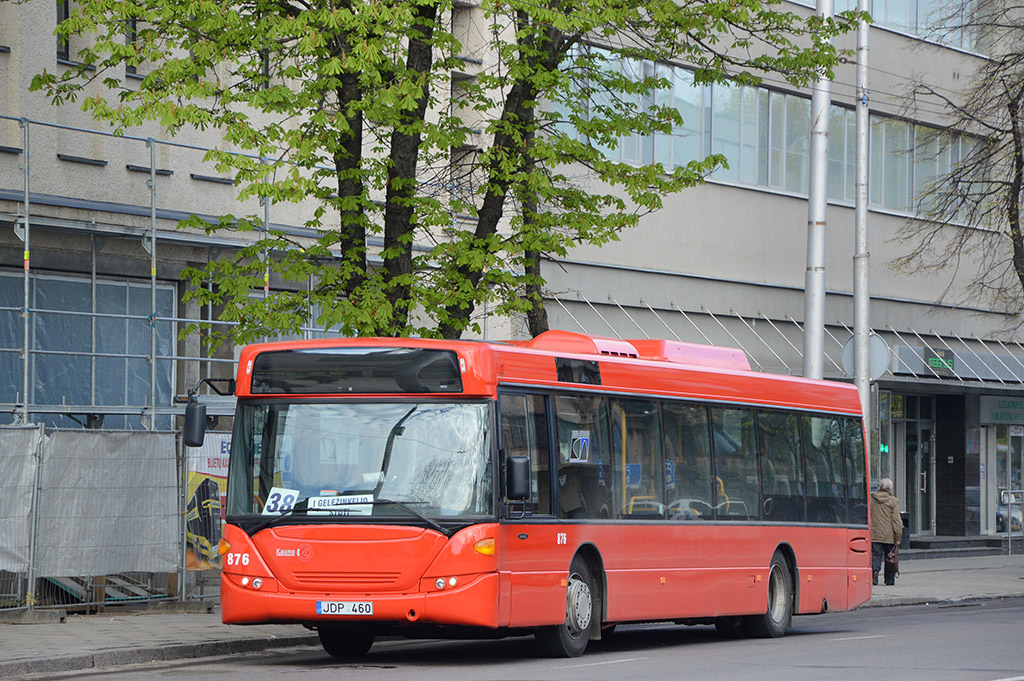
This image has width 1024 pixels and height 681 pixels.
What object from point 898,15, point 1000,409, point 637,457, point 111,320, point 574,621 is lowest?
point 574,621

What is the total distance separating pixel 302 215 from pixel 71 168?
4.15m

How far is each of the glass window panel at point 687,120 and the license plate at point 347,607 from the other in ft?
61.2

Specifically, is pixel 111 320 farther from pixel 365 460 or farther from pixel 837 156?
pixel 837 156

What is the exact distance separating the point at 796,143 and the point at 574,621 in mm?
21261

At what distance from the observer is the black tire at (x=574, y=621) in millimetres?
A: 13523

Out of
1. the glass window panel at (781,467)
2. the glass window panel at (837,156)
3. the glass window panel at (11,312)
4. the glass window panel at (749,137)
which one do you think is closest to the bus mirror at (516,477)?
the glass window panel at (781,467)

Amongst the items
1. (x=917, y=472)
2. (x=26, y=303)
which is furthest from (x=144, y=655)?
(x=917, y=472)

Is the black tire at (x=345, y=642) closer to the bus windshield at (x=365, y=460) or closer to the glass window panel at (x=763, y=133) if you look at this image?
the bus windshield at (x=365, y=460)

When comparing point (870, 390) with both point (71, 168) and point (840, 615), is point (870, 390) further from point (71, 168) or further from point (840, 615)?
point (71, 168)

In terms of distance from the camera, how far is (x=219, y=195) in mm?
22609

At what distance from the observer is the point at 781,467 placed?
56.1ft

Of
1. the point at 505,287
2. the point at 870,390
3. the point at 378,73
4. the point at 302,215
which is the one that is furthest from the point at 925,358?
the point at 378,73

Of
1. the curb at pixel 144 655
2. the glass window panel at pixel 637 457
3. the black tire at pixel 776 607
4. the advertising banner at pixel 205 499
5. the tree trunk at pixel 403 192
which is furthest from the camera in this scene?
the advertising banner at pixel 205 499

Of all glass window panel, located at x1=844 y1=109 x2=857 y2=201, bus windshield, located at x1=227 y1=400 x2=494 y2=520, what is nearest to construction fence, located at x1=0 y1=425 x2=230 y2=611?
bus windshield, located at x1=227 y1=400 x2=494 y2=520
